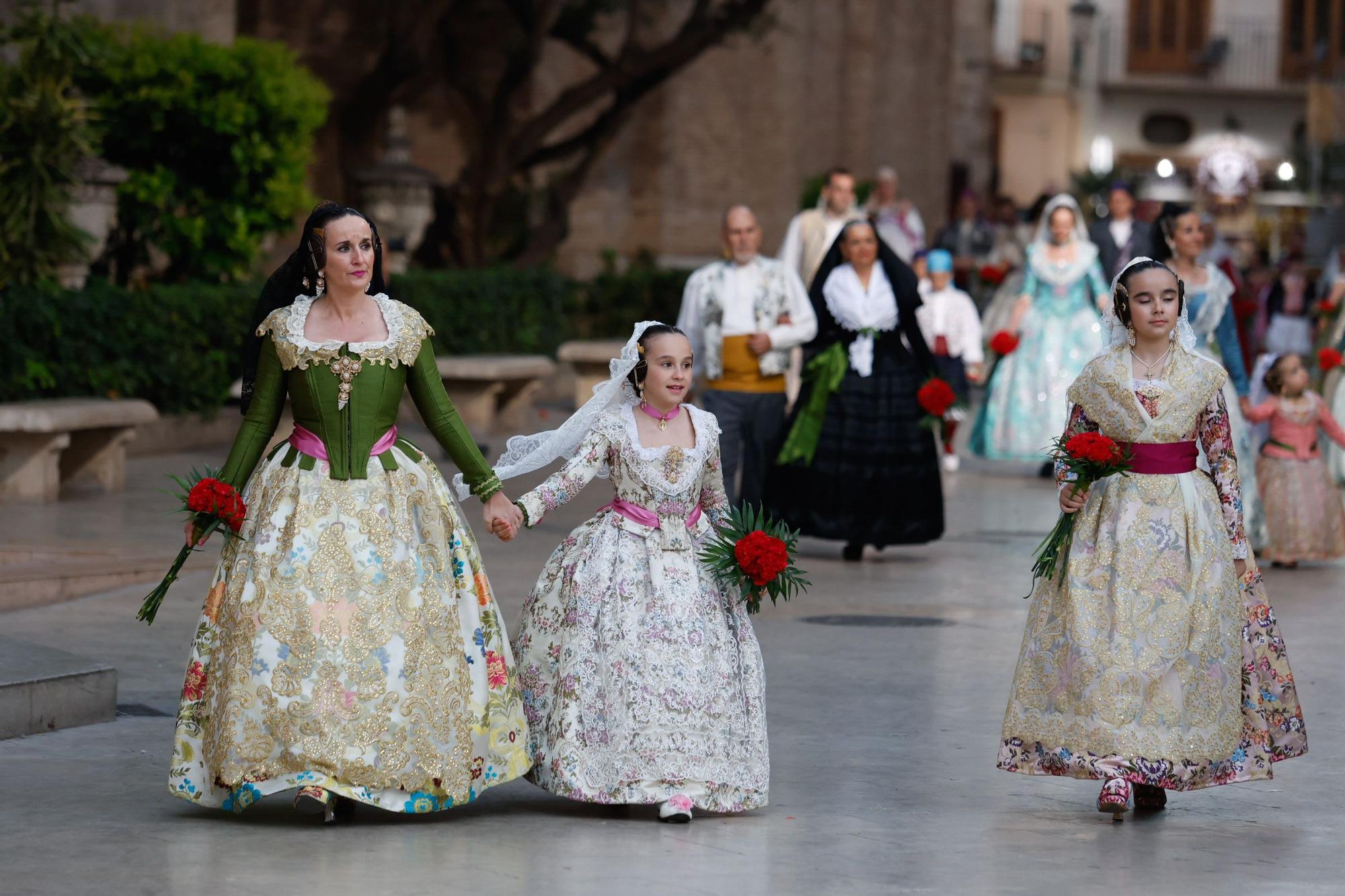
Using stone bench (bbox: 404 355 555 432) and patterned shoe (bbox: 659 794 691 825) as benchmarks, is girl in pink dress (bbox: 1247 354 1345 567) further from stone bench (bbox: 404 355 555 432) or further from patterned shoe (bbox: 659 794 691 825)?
stone bench (bbox: 404 355 555 432)

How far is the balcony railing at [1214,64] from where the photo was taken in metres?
59.9

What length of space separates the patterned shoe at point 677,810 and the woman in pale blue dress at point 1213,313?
5637 millimetres

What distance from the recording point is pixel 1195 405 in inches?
271

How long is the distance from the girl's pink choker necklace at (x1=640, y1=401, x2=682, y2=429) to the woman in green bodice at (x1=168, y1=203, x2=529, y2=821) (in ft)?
1.98

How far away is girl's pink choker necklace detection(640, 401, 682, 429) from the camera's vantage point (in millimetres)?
6977

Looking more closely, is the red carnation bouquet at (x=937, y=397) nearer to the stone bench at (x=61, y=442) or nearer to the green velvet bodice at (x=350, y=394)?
the stone bench at (x=61, y=442)

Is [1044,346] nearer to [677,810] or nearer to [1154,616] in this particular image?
[1154,616]

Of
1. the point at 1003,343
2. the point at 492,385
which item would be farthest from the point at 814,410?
the point at 492,385

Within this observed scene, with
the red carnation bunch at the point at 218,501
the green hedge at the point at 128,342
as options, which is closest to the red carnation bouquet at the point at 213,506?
the red carnation bunch at the point at 218,501

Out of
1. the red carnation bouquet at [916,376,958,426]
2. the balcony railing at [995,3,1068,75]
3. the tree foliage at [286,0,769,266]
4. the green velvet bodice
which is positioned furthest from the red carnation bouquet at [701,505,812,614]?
the balcony railing at [995,3,1068,75]

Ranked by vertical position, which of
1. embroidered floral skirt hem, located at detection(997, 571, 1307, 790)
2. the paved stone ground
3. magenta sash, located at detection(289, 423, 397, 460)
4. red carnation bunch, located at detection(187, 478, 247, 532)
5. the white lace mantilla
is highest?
the white lace mantilla

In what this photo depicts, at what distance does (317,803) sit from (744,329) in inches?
216

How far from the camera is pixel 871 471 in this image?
1202cm

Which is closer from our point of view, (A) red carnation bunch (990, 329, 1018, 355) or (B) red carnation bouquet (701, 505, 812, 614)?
(B) red carnation bouquet (701, 505, 812, 614)
